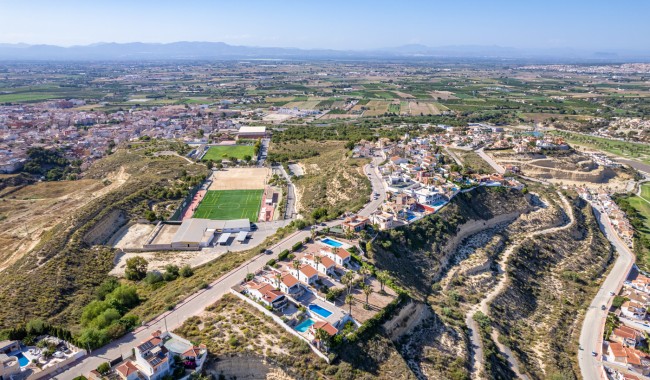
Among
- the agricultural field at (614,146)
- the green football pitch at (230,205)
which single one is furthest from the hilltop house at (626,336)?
the agricultural field at (614,146)

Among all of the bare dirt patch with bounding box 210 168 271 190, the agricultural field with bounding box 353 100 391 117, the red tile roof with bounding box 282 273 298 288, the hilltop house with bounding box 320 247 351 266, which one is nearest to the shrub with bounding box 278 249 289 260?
the hilltop house with bounding box 320 247 351 266

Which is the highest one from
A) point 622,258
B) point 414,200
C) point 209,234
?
point 414,200

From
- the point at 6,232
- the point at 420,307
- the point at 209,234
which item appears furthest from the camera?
the point at 6,232

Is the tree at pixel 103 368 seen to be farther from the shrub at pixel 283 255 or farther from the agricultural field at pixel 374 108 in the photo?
the agricultural field at pixel 374 108

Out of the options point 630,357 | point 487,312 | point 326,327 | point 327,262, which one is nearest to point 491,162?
point 487,312

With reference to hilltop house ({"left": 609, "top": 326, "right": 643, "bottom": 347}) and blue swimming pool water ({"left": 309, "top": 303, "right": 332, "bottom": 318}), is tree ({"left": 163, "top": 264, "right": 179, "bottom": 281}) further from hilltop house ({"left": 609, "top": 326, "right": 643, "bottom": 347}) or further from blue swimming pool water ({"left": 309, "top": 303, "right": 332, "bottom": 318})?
hilltop house ({"left": 609, "top": 326, "right": 643, "bottom": 347})

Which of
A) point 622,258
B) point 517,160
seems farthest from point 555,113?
point 622,258

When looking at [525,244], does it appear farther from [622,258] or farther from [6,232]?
[6,232]
